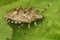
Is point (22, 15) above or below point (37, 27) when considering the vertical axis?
above

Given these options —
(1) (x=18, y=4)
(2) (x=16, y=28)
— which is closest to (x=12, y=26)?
(2) (x=16, y=28)

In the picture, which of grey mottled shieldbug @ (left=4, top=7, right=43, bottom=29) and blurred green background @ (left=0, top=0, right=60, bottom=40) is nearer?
blurred green background @ (left=0, top=0, right=60, bottom=40)

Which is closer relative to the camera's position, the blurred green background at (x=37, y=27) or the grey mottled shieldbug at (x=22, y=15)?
the blurred green background at (x=37, y=27)
